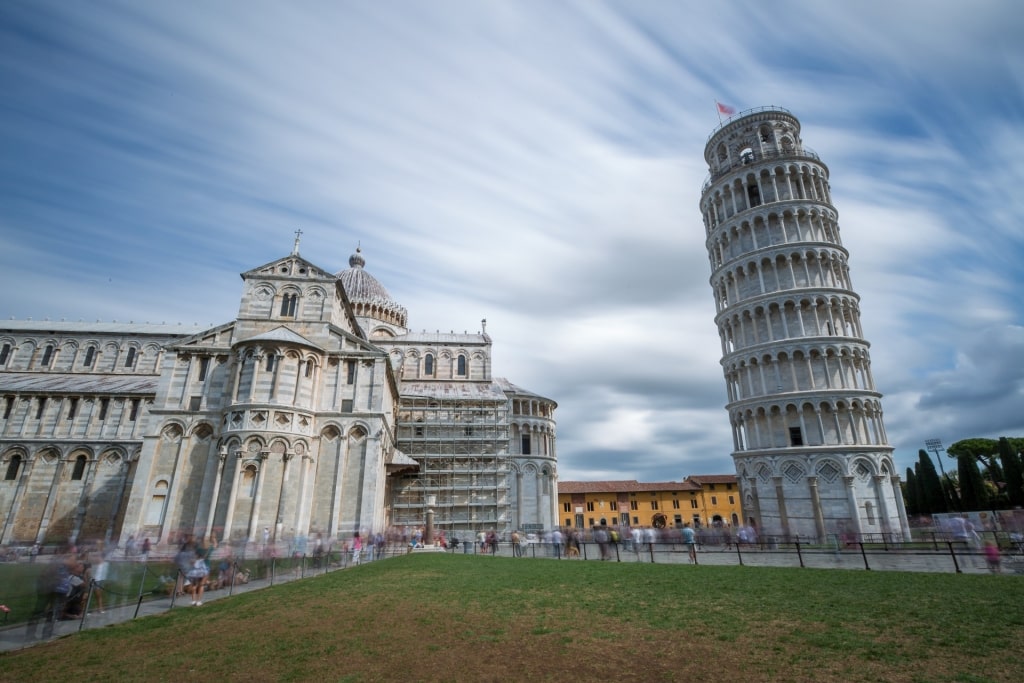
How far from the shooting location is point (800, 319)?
31.8 m

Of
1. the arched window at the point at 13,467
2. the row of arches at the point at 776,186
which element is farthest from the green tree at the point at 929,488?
the arched window at the point at 13,467

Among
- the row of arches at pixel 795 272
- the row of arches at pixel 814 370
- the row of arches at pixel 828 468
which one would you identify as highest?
the row of arches at pixel 795 272

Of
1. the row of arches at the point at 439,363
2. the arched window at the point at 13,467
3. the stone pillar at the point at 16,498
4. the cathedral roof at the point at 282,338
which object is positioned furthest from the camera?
the row of arches at the point at 439,363

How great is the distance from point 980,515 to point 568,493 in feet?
131

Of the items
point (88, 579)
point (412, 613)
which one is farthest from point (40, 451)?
point (412, 613)

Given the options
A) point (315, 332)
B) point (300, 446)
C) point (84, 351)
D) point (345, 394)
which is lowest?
point (300, 446)

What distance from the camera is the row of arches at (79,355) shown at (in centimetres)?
4166

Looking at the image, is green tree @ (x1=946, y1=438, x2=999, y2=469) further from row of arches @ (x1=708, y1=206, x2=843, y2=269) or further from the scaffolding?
the scaffolding

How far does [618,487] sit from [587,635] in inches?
2303

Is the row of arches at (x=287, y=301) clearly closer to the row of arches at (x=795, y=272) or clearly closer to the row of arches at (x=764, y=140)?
the row of arches at (x=795, y=272)

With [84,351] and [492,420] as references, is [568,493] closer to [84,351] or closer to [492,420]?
[492,420]

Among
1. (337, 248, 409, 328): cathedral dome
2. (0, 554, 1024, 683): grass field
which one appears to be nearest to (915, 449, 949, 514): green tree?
(0, 554, 1024, 683): grass field

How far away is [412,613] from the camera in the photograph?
9.72m

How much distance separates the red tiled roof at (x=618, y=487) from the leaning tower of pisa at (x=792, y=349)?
30785mm
